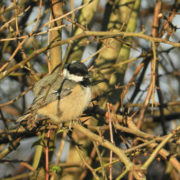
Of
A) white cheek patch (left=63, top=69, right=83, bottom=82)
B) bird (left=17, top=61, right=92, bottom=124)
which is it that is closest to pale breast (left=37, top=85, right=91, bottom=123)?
bird (left=17, top=61, right=92, bottom=124)

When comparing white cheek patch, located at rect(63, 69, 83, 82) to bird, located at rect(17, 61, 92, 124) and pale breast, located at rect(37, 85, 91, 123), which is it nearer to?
bird, located at rect(17, 61, 92, 124)

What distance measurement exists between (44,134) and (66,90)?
720 mm

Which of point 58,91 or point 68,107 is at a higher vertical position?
point 58,91

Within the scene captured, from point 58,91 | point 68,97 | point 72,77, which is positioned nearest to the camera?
point 58,91

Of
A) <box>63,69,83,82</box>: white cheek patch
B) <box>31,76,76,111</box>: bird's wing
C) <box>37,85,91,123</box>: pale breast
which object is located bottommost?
<box>37,85,91,123</box>: pale breast

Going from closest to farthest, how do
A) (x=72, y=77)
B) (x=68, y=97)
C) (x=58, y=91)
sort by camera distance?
(x=58, y=91), (x=68, y=97), (x=72, y=77)

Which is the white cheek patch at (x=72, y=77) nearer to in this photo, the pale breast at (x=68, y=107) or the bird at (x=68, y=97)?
the bird at (x=68, y=97)

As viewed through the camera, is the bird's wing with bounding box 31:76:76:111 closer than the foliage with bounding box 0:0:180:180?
No

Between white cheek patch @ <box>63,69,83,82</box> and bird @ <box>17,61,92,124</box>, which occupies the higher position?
white cheek patch @ <box>63,69,83,82</box>

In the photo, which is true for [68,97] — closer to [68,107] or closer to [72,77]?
[68,107]

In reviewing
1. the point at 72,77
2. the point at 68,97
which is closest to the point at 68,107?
the point at 68,97

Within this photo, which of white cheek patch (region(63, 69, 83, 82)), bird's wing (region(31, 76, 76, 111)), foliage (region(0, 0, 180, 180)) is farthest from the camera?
white cheek patch (region(63, 69, 83, 82))

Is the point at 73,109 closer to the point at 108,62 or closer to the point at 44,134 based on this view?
the point at 44,134

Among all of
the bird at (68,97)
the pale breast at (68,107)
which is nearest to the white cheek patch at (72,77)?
the bird at (68,97)
